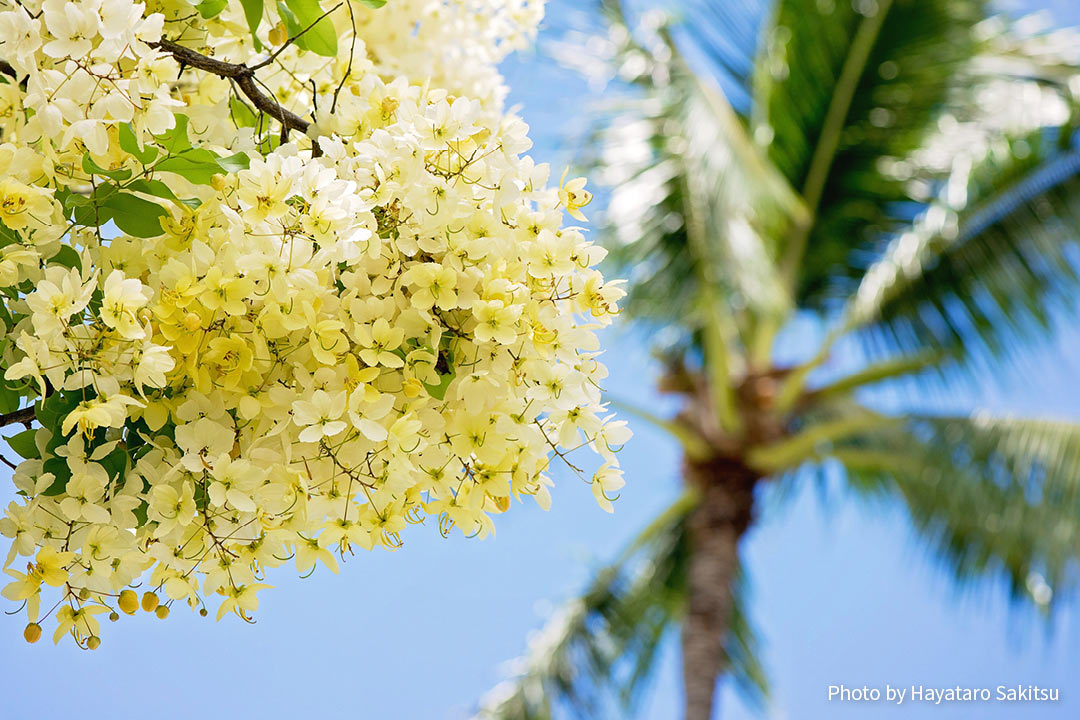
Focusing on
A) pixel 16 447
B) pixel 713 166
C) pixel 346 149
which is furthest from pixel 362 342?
pixel 713 166

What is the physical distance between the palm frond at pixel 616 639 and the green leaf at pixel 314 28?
4811 mm

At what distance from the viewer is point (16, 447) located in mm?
908

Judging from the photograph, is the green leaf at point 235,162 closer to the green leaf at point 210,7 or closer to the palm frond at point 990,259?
the green leaf at point 210,7

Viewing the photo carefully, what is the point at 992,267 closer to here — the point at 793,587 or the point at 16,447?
the point at 16,447

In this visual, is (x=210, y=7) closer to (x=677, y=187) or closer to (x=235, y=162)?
(x=235, y=162)

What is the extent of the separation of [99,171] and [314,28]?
0.86ft

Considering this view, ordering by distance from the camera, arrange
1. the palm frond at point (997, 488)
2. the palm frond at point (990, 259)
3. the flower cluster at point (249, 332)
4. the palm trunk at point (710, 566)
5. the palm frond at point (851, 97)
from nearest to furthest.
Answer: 1. the flower cluster at point (249, 332)
2. the palm frond at point (997, 488)
3. the palm trunk at point (710, 566)
4. the palm frond at point (990, 259)
5. the palm frond at point (851, 97)

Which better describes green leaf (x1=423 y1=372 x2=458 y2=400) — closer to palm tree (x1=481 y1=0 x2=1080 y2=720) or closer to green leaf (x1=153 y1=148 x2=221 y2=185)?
green leaf (x1=153 y1=148 x2=221 y2=185)

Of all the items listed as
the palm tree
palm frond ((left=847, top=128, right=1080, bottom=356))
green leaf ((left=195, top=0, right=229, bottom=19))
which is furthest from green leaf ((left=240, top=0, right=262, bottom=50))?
palm frond ((left=847, top=128, right=1080, bottom=356))

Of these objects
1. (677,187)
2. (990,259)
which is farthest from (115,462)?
(677,187)

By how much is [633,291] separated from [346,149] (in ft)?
16.5

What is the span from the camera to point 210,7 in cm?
100

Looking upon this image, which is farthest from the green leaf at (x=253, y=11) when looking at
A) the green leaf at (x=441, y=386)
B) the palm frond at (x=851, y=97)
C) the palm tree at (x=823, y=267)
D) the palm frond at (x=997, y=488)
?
the palm frond at (x=851, y=97)

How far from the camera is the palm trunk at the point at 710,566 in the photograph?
15.9 feet
